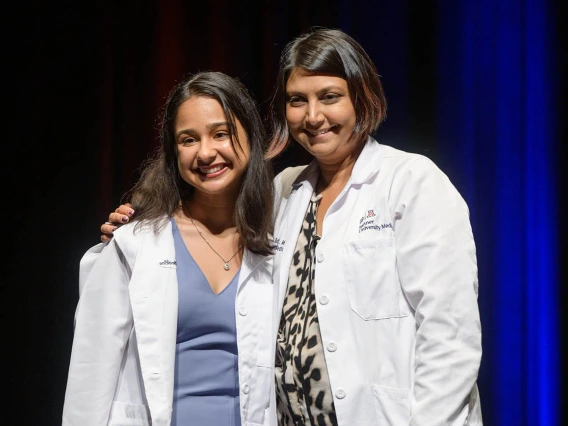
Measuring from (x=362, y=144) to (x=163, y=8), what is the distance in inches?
52.6

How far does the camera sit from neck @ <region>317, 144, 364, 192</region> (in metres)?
1.99

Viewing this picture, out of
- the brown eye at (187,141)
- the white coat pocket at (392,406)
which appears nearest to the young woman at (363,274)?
the white coat pocket at (392,406)

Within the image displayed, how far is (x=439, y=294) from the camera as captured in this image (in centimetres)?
166

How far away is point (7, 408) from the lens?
9.48 ft

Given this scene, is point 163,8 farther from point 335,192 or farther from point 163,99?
point 335,192

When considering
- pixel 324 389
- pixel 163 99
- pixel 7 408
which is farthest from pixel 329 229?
pixel 7 408

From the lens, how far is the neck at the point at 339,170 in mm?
1989

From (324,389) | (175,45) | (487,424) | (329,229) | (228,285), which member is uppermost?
(175,45)

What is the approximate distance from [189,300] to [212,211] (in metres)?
0.32

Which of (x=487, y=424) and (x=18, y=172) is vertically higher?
(x=18, y=172)

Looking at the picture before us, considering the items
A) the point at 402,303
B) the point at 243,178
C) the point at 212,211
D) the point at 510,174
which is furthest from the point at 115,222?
the point at 510,174

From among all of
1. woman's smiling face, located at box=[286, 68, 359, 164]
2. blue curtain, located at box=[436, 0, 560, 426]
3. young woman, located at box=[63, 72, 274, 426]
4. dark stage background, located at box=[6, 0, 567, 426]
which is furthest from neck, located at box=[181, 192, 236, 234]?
blue curtain, located at box=[436, 0, 560, 426]

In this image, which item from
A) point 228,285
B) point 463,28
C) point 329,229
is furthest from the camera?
point 463,28

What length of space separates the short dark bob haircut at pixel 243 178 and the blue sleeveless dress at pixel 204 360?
0.21 metres
